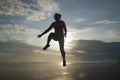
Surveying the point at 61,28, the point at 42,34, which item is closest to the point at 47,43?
the point at 42,34

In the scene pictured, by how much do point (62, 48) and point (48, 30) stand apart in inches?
53.5

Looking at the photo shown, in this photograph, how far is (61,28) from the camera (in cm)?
1181

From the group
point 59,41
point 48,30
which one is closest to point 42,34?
point 48,30

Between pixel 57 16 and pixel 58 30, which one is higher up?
pixel 57 16

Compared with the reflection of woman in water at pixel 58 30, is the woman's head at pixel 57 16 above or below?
above

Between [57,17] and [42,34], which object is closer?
[57,17]

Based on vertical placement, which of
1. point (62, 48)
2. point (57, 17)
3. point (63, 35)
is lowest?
point (62, 48)

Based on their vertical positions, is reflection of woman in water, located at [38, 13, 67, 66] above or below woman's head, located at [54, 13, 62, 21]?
below

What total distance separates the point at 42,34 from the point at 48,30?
0.50m

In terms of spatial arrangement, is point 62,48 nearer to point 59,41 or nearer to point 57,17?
point 59,41

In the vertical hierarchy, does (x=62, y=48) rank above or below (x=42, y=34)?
below

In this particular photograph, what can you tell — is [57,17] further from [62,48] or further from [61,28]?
[62,48]

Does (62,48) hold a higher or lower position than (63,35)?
lower

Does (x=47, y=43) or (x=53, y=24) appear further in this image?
(x=47, y=43)
